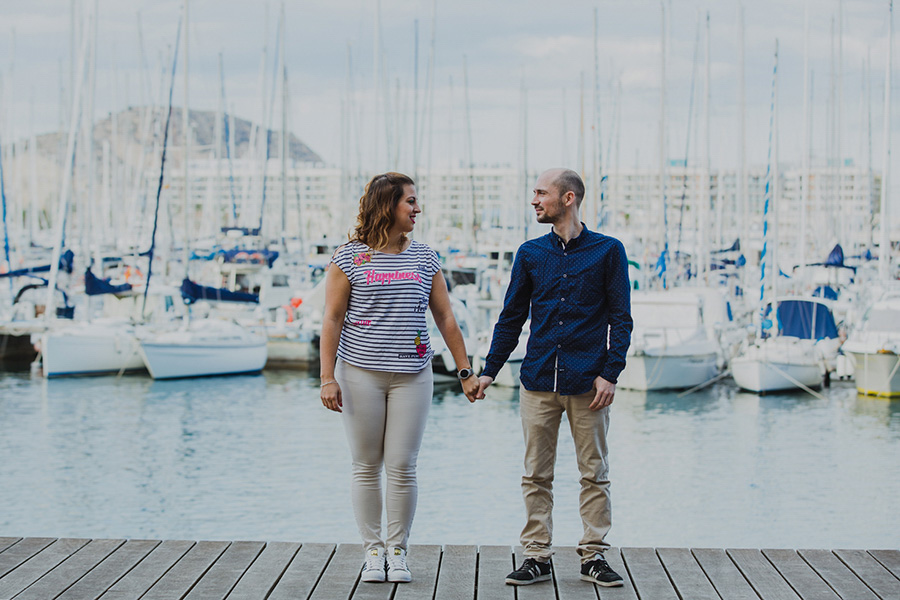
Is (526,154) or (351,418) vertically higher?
(526,154)

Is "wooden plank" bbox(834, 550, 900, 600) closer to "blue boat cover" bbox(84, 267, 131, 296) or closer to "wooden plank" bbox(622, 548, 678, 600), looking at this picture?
"wooden plank" bbox(622, 548, 678, 600)

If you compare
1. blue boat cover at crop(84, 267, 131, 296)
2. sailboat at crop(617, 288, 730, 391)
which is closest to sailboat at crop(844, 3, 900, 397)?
sailboat at crop(617, 288, 730, 391)

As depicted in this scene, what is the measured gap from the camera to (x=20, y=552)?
4.91 meters

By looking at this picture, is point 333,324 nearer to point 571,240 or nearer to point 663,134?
point 571,240

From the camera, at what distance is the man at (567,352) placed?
4.47 meters

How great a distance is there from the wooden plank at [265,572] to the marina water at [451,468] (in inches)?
201

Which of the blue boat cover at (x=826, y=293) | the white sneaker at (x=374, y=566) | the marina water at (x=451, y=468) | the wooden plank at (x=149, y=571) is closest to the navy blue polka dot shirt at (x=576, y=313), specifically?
the white sneaker at (x=374, y=566)

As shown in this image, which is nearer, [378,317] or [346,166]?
[378,317]

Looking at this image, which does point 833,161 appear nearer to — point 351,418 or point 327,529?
point 327,529

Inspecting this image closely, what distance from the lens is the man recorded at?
14.7ft

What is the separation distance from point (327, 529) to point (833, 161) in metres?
28.7

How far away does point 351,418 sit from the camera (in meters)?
4.49

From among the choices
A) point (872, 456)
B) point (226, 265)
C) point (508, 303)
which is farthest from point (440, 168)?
point (508, 303)

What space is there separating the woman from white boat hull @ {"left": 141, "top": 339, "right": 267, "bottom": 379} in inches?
767
